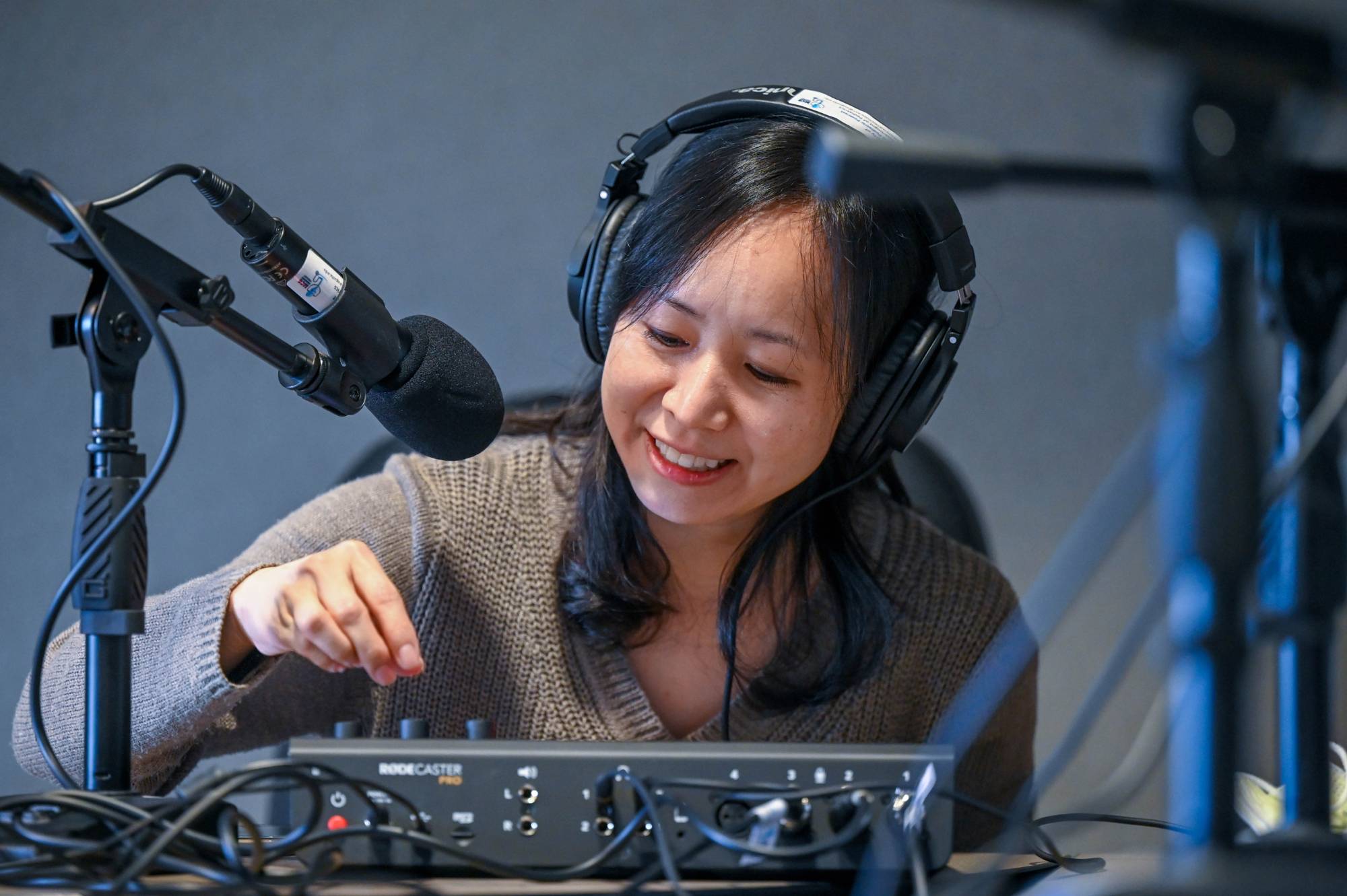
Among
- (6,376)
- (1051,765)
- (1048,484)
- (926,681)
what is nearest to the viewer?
(1051,765)

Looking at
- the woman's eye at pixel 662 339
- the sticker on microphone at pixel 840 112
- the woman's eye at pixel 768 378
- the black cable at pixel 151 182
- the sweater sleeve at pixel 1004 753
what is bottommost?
the sweater sleeve at pixel 1004 753

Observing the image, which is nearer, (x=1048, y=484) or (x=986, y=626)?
(x=986, y=626)

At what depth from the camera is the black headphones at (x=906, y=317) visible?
0.86 meters

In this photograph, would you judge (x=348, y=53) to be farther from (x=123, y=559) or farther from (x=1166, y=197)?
(x=1166, y=197)

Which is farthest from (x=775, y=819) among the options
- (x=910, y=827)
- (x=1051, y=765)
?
(x=1051, y=765)

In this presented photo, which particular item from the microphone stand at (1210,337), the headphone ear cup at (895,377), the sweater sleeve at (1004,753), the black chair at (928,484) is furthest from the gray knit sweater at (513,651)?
the microphone stand at (1210,337)

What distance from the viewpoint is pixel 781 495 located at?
1.10 meters

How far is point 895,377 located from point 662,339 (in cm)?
18

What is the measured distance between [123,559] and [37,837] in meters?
0.15

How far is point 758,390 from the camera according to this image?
3.09ft

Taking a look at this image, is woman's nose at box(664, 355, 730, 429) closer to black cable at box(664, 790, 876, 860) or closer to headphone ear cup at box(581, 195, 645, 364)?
headphone ear cup at box(581, 195, 645, 364)

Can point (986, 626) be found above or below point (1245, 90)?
below

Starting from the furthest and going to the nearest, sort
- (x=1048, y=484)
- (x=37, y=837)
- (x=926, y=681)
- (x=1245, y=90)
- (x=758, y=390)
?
(x=1048, y=484) < (x=926, y=681) < (x=758, y=390) < (x=37, y=837) < (x=1245, y=90)

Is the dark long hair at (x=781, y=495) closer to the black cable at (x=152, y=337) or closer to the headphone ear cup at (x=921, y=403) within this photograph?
the headphone ear cup at (x=921, y=403)
